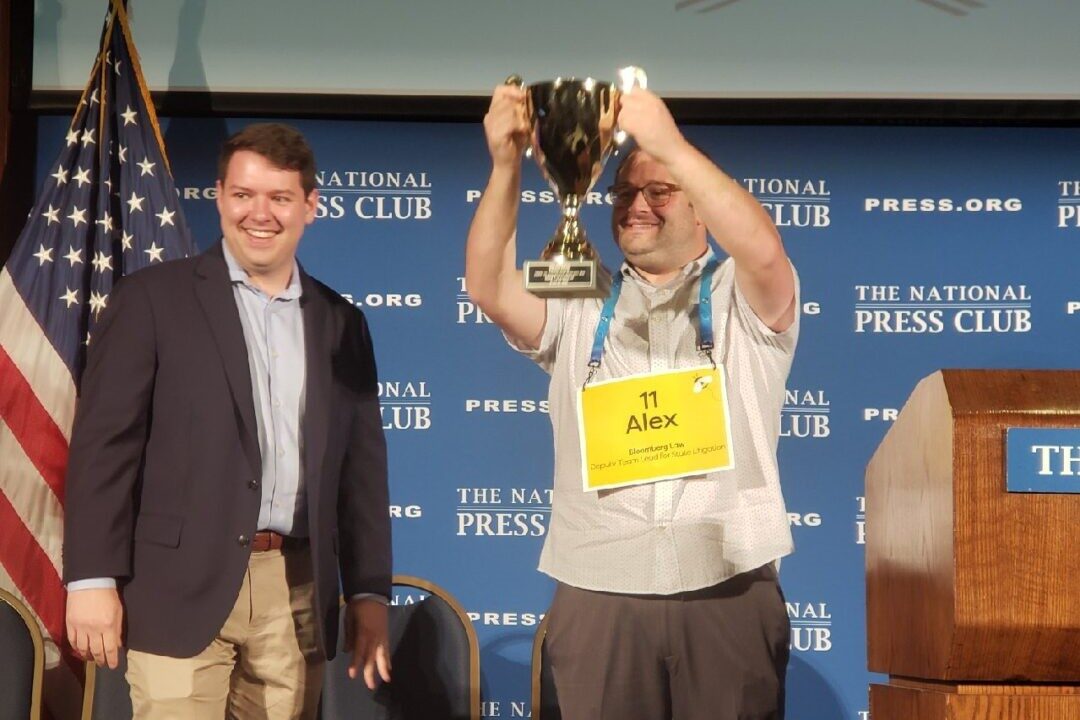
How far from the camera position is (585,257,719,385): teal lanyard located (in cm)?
232

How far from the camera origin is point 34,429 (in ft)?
11.1

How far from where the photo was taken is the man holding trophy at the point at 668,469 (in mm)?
2199

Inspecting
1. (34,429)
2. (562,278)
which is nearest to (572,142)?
(562,278)

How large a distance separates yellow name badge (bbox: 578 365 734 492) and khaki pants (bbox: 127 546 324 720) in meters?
0.66

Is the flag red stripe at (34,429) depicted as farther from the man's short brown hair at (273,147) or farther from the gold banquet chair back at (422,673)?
the man's short brown hair at (273,147)

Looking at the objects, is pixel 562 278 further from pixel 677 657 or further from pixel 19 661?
pixel 19 661

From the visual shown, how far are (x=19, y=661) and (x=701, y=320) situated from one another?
6.04 feet

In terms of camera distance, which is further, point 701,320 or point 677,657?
point 701,320

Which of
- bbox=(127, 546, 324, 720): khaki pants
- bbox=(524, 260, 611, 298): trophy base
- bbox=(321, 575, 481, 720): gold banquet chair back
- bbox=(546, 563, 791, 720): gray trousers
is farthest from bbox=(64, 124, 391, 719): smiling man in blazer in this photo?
bbox=(524, 260, 611, 298): trophy base

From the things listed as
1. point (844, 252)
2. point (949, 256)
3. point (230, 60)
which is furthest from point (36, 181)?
point (949, 256)

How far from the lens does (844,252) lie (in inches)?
147

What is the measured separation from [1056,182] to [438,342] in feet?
6.20

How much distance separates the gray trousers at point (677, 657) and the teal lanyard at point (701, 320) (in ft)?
1.36

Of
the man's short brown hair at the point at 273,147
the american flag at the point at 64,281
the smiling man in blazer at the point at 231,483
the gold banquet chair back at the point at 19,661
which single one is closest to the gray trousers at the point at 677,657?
the smiling man in blazer at the point at 231,483
